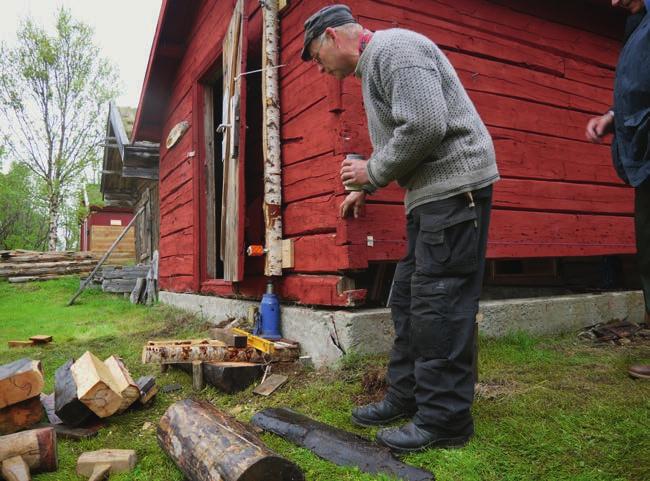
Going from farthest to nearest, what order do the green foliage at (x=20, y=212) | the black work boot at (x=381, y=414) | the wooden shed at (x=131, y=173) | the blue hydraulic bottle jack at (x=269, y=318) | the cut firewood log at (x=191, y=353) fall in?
1. the green foliage at (x=20, y=212)
2. the wooden shed at (x=131, y=173)
3. the blue hydraulic bottle jack at (x=269, y=318)
4. the cut firewood log at (x=191, y=353)
5. the black work boot at (x=381, y=414)

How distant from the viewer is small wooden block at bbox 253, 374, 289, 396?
2957 mm

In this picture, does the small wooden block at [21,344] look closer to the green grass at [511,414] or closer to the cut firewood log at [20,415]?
the green grass at [511,414]

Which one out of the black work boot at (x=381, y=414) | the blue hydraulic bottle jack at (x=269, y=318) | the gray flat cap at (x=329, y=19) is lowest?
the black work boot at (x=381, y=414)

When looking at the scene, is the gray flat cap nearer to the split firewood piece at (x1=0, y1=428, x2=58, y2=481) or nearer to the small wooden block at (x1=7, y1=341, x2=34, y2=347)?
the split firewood piece at (x1=0, y1=428, x2=58, y2=481)

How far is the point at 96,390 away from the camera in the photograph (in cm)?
244

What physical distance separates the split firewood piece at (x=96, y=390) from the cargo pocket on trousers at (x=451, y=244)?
1.74 meters

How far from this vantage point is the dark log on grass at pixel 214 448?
1582 millimetres

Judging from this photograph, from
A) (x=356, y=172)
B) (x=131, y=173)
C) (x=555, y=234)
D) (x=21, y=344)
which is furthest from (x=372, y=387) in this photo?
(x=131, y=173)

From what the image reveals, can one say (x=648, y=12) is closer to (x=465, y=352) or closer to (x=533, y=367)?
(x=465, y=352)

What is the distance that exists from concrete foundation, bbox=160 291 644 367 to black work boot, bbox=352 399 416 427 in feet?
2.67

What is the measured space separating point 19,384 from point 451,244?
6.93 ft

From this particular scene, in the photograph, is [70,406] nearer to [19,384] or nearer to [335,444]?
[19,384]

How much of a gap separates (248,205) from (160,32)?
323cm

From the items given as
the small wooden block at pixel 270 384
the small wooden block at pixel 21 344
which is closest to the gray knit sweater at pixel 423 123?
the small wooden block at pixel 270 384
